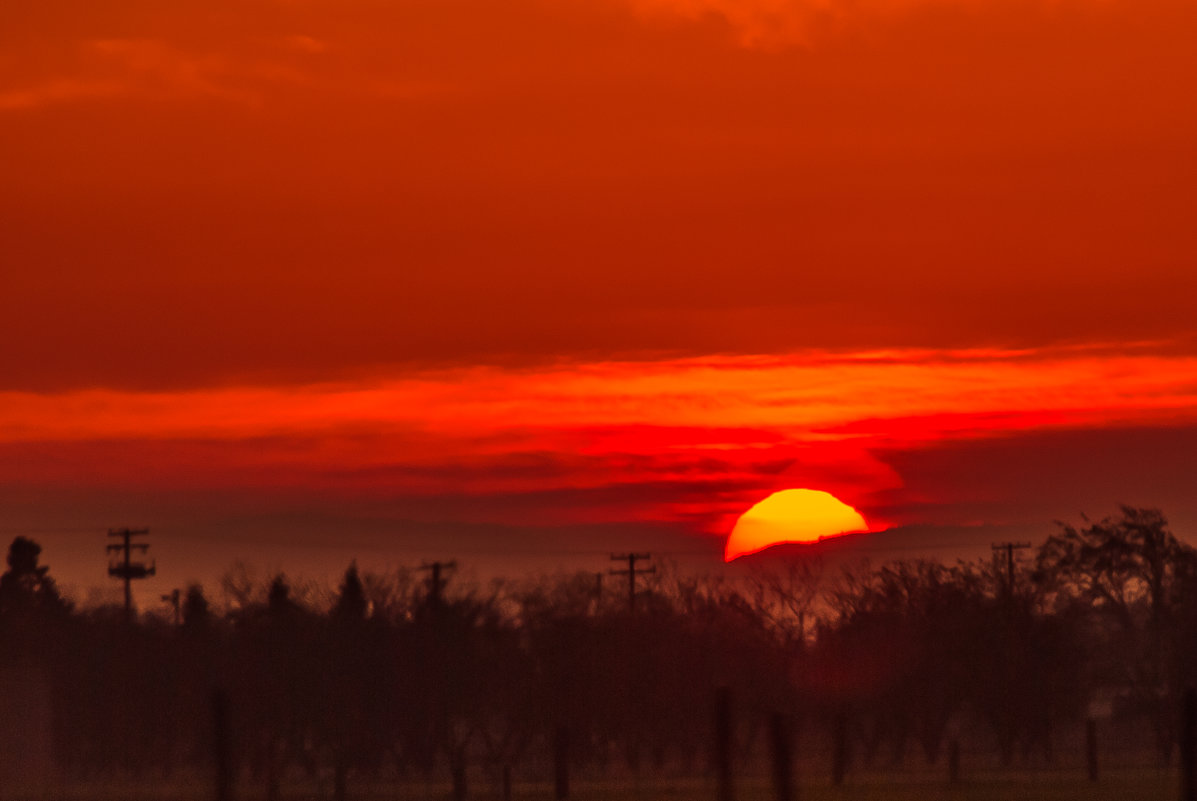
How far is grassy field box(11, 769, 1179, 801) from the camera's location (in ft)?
115

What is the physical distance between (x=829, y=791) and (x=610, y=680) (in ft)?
72.3

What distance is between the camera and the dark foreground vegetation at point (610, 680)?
5484cm

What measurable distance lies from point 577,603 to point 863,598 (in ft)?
36.8

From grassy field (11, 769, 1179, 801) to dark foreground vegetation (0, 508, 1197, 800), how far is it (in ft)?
3.99

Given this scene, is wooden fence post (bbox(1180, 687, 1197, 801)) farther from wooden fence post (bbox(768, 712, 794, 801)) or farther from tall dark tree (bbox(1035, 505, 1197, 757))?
tall dark tree (bbox(1035, 505, 1197, 757))

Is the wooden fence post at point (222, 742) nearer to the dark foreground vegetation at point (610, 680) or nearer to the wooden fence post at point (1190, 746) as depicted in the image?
the wooden fence post at point (1190, 746)

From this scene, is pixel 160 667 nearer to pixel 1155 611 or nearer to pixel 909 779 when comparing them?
pixel 909 779

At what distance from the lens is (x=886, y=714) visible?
60.5 m

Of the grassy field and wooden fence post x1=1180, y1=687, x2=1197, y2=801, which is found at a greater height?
wooden fence post x1=1180, y1=687, x2=1197, y2=801

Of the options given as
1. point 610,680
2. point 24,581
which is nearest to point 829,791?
point 610,680

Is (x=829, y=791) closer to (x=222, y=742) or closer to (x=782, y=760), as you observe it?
(x=782, y=760)

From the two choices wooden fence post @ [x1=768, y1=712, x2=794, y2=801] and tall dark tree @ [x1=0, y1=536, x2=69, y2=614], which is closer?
wooden fence post @ [x1=768, y1=712, x2=794, y2=801]

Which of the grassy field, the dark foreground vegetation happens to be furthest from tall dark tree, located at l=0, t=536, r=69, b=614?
the grassy field

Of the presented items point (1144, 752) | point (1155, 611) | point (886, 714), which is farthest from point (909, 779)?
point (1144, 752)
